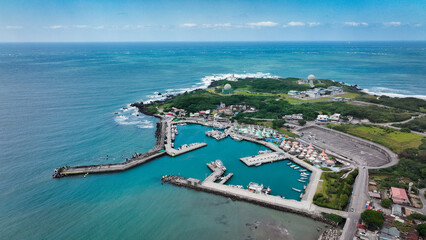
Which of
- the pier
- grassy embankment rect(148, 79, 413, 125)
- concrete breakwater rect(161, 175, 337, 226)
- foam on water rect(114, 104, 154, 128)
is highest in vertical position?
grassy embankment rect(148, 79, 413, 125)

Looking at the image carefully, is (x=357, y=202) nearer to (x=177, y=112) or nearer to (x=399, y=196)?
(x=399, y=196)

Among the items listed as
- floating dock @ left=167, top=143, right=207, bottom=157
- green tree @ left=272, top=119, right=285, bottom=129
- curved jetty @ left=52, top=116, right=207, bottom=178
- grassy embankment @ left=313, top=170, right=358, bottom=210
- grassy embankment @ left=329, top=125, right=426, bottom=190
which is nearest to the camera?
grassy embankment @ left=313, top=170, right=358, bottom=210

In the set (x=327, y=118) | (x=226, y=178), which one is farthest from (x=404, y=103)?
(x=226, y=178)

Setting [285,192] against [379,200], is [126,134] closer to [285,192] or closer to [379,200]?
[285,192]

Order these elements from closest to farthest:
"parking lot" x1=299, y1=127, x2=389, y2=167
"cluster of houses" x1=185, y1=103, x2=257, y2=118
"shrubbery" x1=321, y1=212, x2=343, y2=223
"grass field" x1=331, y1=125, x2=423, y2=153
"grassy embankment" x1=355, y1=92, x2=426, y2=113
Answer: "shrubbery" x1=321, y1=212, x2=343, y2=223 → "parking lot" x1=299, y1=127, x2=389, y2=167 → "grass field" x1=331, y1=125, x2=423, y2=153 → "grassy embankment" x1=355, y1=92, x2=426, y2=113 → "cluster of houses" x1=185, y1=103, x2=257, y2=118

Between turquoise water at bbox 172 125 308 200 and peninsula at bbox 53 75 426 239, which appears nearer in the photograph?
peninsula at bbox 53 75 426 239

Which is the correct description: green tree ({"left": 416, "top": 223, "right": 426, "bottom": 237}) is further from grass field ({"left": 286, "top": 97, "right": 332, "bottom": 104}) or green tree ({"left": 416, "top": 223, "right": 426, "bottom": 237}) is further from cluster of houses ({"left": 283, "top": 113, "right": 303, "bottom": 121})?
grass field ({"left": 286, "top": 97, "right": 332, "bottom": 104})

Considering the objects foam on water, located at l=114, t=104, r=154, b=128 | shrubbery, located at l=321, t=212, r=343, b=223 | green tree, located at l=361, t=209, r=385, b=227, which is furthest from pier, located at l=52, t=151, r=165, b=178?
green tree, located at l=361, t=209, r=385, b=227
